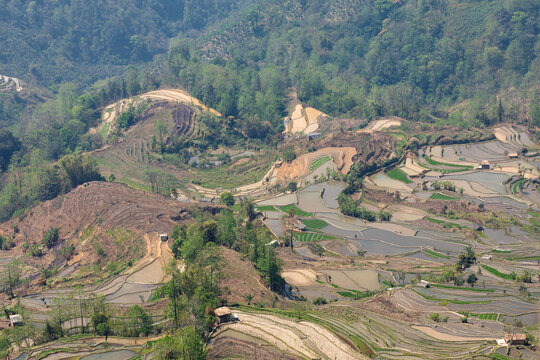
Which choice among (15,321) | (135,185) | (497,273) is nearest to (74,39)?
(135,185)

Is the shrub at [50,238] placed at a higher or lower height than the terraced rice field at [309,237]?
higher

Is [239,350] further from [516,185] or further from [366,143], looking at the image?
[366,143]

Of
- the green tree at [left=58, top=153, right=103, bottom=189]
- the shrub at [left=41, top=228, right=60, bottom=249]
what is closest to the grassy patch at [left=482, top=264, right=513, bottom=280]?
the shrub at [left=41, top=228, right=60, bottom=249]

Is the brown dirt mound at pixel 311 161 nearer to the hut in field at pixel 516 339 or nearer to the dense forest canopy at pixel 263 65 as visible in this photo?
Result: the dense forest canopy at pixel 263 65

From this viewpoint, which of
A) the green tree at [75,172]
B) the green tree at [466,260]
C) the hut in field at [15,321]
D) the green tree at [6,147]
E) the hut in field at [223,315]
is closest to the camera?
the hut in field at [223,315]

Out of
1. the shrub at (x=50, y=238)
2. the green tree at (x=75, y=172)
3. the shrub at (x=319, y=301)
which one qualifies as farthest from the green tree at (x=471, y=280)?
the green tree at (x=75, y=172)
